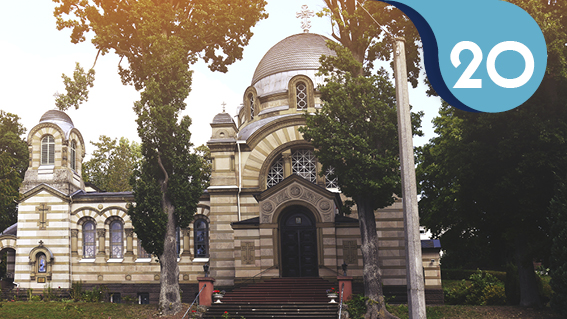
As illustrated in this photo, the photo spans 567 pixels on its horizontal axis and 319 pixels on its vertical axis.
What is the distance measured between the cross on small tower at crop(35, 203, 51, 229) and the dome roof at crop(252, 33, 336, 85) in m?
14.8

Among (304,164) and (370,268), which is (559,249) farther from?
(304,164)

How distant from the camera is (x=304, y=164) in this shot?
29031 mm

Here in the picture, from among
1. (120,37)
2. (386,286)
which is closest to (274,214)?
(386,286)

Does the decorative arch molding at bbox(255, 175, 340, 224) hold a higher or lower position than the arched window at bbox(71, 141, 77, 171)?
lower

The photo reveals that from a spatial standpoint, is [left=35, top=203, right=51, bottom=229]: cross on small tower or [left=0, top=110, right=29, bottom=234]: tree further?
[left=0, top=110, right=29, bottom=234]: tree

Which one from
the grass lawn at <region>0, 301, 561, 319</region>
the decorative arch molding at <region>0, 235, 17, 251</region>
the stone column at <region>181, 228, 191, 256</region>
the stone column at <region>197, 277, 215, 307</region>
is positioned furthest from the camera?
the decorative arch molding at <region>0, 235, 17, 251</region>

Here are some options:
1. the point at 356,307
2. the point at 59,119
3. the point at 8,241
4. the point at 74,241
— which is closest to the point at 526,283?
the point at 356,307

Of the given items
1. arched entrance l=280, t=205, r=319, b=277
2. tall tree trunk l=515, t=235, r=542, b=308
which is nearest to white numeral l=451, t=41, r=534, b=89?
tall tree trunk l=515, t=235, r=542, b=308

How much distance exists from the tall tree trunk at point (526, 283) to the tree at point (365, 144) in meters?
6.08

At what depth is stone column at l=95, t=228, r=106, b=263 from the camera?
3009 cm

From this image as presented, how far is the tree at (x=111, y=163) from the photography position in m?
48.3

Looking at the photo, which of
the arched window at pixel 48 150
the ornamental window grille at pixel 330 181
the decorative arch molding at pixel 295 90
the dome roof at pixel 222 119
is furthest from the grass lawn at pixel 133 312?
the decorative arch molding at pixel 295 90

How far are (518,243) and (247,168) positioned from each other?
13.7m

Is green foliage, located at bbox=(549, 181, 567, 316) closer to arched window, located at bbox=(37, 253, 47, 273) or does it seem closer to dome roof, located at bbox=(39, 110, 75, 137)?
arched window, located at bbox=(37, 253, 47, 273)
